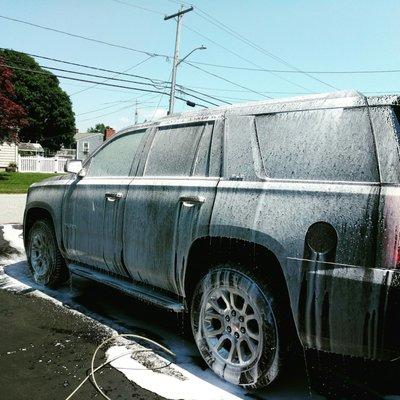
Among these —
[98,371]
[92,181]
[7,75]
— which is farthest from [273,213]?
[7,75]

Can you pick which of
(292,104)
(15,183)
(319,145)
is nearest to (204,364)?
(319,145)

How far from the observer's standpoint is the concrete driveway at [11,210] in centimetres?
983

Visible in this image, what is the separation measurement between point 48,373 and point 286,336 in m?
1.65

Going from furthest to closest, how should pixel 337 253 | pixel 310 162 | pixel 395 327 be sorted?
1. pixel 310 162
2. pixel 337 253
3. pixel 395 327

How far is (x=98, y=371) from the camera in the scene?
3.10m

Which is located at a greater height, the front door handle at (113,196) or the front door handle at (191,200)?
the front door handle at (191,200)

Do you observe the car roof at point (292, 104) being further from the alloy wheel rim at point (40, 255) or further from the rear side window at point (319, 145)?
the alloy wheel rim at point (40, 255)

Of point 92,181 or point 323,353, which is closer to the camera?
point 323,353

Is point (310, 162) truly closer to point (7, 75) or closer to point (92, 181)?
point (92, 181)

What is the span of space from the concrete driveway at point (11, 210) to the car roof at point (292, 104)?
23.7 feet

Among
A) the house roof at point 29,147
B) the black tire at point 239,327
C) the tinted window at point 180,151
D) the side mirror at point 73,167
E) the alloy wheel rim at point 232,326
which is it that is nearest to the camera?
the black tire at point 239,327

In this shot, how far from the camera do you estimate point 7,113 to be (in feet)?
76.8

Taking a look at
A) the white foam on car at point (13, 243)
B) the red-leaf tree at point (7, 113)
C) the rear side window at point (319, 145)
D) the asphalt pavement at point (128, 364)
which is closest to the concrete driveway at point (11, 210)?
the white foam on car at point (13, 243)

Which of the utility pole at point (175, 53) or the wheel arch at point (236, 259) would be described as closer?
the wheel arch at point (236, 259)
